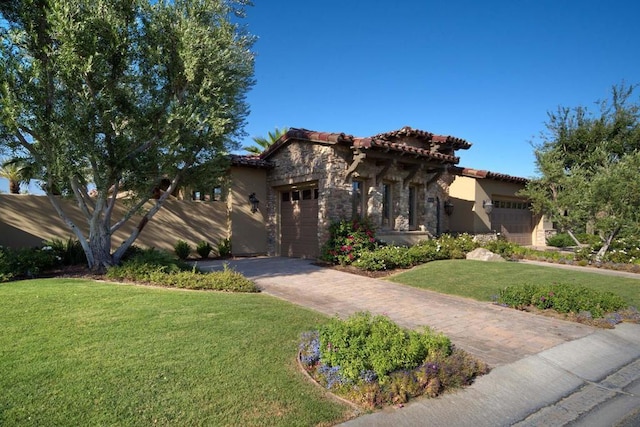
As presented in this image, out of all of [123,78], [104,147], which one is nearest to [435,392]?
[104,147]

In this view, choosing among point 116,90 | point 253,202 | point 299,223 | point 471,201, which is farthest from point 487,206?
point 116,90

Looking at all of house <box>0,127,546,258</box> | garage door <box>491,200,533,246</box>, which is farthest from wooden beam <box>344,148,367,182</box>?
garage door <box>491,200,533,246</box>

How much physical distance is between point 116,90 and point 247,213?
691 cm

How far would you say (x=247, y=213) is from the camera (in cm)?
1502

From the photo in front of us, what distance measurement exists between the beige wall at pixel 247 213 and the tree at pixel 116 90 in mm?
4425

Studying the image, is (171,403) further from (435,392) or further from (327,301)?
(327,301)

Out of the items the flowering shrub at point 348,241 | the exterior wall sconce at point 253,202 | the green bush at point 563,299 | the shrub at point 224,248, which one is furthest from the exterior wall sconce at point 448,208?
the green bush at point 563,299

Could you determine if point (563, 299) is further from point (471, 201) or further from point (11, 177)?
point (11, 177)

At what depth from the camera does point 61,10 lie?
791cm

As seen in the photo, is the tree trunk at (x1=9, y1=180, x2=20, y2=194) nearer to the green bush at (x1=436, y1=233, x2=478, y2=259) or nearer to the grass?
the grass

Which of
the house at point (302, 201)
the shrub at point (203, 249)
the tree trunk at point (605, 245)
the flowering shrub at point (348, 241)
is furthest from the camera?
the tree trunk at point (605, 245)

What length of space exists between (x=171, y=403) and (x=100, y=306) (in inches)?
132

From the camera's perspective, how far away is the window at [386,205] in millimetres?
14617

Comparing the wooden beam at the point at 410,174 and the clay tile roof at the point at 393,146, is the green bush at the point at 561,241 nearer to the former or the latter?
the clay tile roof at the point at 393,146
